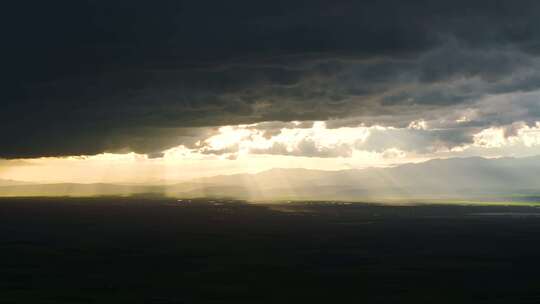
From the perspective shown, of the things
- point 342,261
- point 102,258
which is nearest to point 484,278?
point 342,261

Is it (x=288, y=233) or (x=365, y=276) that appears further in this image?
(x=288, y=233)

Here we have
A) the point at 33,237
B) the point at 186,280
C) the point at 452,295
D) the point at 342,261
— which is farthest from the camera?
the point at 33,237

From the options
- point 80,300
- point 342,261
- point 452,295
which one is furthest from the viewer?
point 342,261

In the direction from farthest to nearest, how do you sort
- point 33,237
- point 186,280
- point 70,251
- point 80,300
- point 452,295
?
point 33,237
point 70,251
point 186,280
point 452,295
point 80,300

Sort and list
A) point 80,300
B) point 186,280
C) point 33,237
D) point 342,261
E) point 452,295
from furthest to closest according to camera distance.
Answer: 1. point 33,237
2. point 342,261
3. point 186,280
4. point 452,295
5. point 80,300

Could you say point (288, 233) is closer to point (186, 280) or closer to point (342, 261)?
point (342, 261)

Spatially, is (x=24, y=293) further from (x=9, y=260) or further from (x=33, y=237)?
(x=33, y=237)

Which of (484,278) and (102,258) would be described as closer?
(484,278)

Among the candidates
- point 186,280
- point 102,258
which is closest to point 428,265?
point 186,280

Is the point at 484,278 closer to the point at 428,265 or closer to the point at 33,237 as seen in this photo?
the point at 428,265
